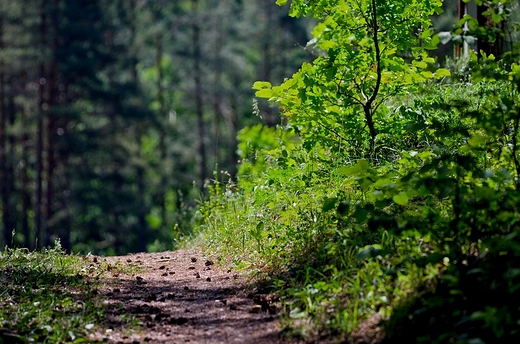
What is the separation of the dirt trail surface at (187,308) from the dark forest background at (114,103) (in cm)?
1143

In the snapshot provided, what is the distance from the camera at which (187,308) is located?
4984mm

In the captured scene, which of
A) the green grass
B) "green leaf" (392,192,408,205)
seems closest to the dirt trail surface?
the green grass

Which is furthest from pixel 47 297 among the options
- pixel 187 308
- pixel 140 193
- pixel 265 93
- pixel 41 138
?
pixel 140 193

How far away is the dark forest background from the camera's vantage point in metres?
25.1

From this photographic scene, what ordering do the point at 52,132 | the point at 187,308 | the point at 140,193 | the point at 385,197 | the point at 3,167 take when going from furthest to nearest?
the point at 140,193
the point at 3,167
the point at 52,132
the point at 187,308
the point at 385,197

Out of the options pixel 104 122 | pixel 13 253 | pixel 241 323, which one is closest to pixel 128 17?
pixel 104 122

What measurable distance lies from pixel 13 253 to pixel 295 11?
3.40 metres

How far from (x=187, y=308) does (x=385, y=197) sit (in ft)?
5.51

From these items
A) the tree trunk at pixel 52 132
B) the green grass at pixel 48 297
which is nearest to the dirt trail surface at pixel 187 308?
the green grass at pixel 48 297

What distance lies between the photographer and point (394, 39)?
5914 mm

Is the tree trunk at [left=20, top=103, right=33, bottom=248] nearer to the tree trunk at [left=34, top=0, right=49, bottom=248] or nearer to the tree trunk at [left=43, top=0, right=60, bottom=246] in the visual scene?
the tree trunk at [left=43, top=0, right=60, bottom=246]

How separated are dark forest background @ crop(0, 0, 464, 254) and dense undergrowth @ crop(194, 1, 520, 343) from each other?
10.0m

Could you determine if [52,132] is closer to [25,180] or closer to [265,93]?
[25,180]

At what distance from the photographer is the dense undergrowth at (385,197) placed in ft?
12.5
